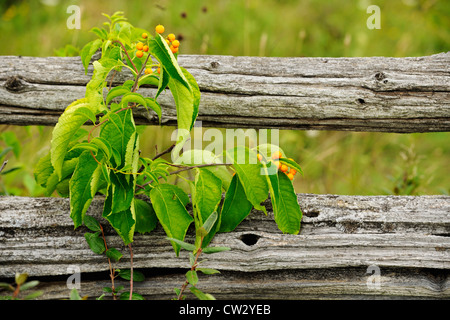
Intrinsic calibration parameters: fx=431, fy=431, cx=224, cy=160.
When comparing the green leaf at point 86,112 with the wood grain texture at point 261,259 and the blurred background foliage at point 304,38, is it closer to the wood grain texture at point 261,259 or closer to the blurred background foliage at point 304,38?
the wood grain texture at point 261,259

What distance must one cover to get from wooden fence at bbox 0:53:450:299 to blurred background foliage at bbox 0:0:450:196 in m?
1.17

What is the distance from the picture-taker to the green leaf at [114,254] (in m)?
1.44

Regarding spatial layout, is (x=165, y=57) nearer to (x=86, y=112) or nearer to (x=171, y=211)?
(x=86, y=112)

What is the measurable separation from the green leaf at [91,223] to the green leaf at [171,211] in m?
0.24

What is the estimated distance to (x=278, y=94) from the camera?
5.56 ft

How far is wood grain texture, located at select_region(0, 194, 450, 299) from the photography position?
1487mm

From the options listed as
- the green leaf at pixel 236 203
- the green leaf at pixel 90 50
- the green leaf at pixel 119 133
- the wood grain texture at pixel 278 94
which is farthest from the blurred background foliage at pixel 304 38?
the green leaf at pixel 119 133

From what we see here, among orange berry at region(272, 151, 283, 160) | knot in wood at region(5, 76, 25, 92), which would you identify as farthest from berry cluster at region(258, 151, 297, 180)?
knot in wood at region(5, 76, 25, 92)

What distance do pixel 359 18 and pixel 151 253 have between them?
3642 millimetres

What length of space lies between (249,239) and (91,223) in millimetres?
553

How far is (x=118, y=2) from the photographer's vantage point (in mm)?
4328

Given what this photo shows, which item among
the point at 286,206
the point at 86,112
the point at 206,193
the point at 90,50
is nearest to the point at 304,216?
the point at 286,206

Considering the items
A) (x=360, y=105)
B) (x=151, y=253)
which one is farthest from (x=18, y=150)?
(x=360, y=105)
